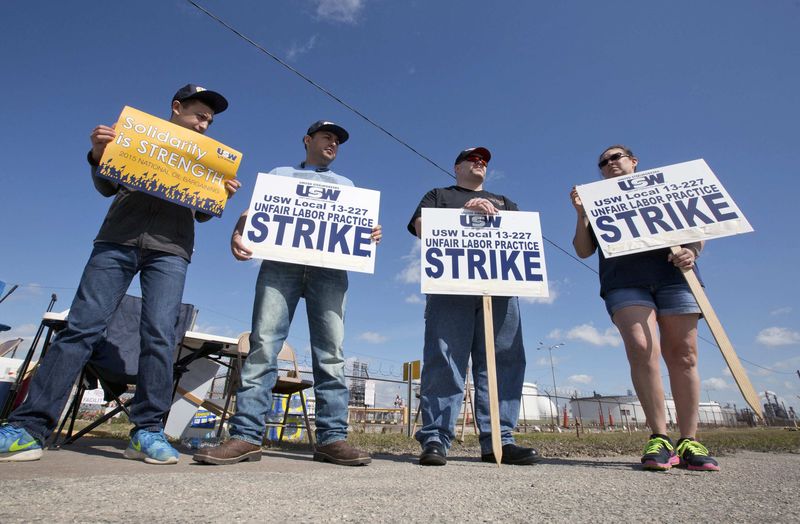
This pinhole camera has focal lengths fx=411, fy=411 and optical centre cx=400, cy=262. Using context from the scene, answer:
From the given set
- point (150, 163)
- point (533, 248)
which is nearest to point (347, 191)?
point (150, 163)

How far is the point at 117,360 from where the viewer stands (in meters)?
2.99

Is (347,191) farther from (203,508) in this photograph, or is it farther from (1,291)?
(1,291)

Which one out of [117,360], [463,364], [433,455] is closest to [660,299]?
[463,364]

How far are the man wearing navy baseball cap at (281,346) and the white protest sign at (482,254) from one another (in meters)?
0.50

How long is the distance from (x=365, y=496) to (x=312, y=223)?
1.93 metres

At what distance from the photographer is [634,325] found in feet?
9.00

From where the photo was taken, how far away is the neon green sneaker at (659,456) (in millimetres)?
2418

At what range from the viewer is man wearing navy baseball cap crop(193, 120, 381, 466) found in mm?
2377

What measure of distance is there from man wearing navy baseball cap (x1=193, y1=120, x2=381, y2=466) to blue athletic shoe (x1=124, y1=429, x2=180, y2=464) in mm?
217

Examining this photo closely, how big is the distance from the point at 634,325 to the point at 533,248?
893 mm

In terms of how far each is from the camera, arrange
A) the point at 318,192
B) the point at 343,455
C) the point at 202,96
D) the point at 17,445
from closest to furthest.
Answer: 1. the point at 17,445
2. the point at 343,455
3. the point at 202,96
4. the point at 318,192

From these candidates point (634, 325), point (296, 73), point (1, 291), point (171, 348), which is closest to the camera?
point (171, 348)

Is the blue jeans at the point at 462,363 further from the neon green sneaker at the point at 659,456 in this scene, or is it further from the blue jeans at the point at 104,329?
the blue jeans at the point at 104,329

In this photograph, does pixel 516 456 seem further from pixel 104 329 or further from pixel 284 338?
pixel 104 329
